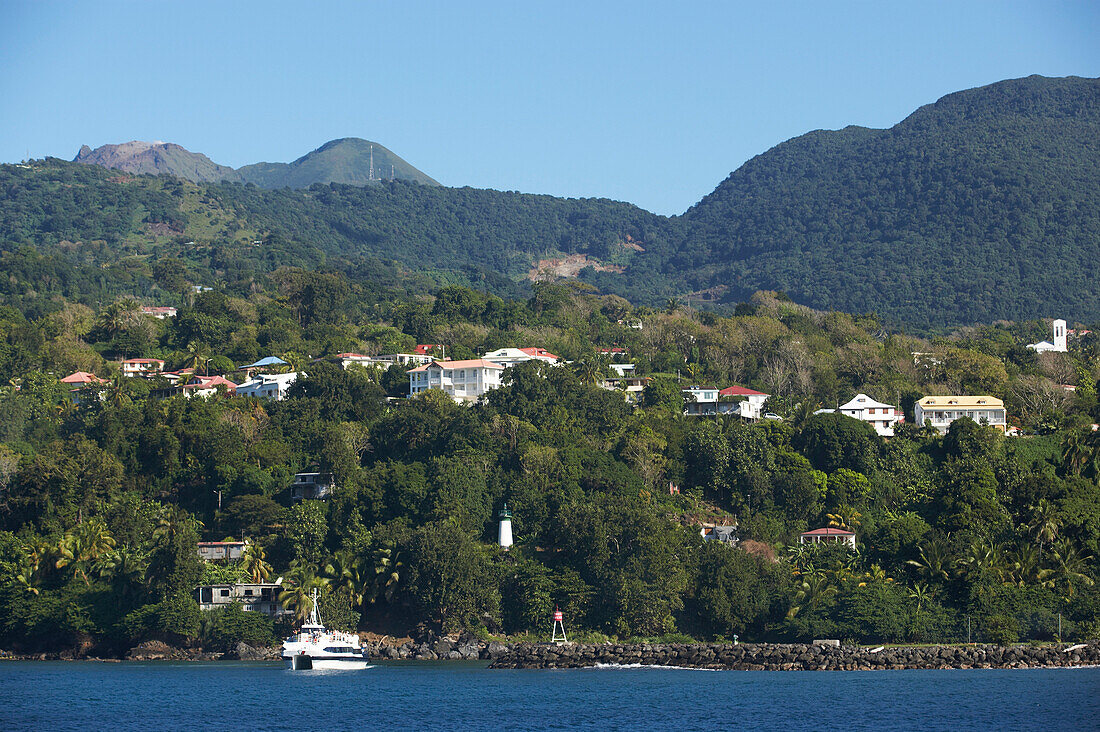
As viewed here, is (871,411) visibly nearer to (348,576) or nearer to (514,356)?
(514,356)

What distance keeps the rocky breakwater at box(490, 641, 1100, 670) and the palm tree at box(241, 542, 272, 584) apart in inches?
526

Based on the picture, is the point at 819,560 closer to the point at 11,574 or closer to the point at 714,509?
the point at 714,509

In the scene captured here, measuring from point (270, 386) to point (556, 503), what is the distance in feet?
93.2

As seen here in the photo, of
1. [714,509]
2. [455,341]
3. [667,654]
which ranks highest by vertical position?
[455,341]

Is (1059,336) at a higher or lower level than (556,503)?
higher

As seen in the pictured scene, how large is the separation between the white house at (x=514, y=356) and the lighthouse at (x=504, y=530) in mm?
26940

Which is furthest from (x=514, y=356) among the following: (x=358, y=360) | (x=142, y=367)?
(x=142, y=367)

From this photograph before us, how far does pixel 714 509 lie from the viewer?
7388cm

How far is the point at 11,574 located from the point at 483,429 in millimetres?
25397

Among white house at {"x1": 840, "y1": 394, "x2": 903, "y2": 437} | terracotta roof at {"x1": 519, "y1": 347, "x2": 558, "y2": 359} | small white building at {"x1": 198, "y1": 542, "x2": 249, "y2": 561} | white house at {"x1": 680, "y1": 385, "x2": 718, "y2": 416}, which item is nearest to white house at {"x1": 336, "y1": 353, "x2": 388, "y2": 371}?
terracotta roof at {"x1": 519, "y1": 347, "x2": 558, "y2": 359}

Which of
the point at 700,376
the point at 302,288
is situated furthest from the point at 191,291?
the point at 700,376

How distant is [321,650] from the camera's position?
57.9 meters

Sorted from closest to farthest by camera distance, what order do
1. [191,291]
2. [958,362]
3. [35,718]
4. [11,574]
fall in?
[35,718] < [11,574] < [958,362] < [191,291]

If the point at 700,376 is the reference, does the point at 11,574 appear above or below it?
below
